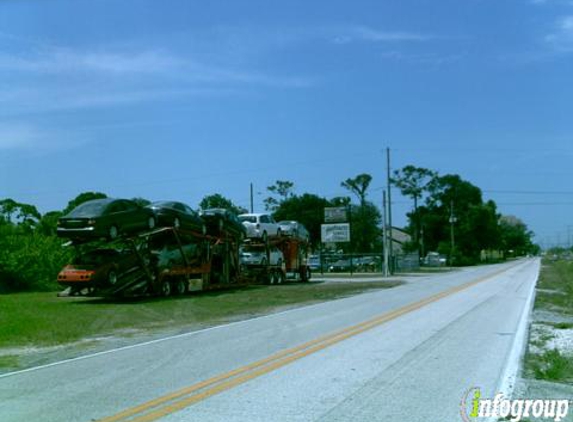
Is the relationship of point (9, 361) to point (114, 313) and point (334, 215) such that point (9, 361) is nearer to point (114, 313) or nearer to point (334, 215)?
point (114, 313)

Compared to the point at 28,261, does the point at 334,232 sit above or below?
above

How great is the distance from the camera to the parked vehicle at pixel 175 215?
28938mm

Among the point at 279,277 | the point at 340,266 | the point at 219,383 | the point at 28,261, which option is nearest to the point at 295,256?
the point at 279,277

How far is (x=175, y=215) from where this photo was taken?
29562 millimetres

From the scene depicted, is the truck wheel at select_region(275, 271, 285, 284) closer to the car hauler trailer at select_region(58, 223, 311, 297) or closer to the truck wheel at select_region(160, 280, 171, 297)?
the car hauler trailer at select_region(58, 223, 311, 297)

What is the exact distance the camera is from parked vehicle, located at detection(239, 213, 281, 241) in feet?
128

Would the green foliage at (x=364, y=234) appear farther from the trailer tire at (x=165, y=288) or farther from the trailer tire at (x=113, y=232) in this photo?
the trailer tire at (x=113, y=232)

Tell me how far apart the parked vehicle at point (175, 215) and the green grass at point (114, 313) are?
3.06 meters

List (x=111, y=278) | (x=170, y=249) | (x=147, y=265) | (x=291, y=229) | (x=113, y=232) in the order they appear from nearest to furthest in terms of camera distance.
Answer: (x=113, y=232), (x=111, y=278), (x=147, y=265), (x=170, y=249), (x=291, y=229)

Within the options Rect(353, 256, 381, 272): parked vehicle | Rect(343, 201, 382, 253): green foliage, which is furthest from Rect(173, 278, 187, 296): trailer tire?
Rect(343, 201, 382, 253): green foliage

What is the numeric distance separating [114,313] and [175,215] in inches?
323

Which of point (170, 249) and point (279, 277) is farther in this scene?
point (279, 277)

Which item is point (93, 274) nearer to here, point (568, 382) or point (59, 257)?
point (59, 257)

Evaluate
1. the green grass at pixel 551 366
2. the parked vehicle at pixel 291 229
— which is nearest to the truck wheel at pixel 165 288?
the parked vehicle at pixel 291 229
